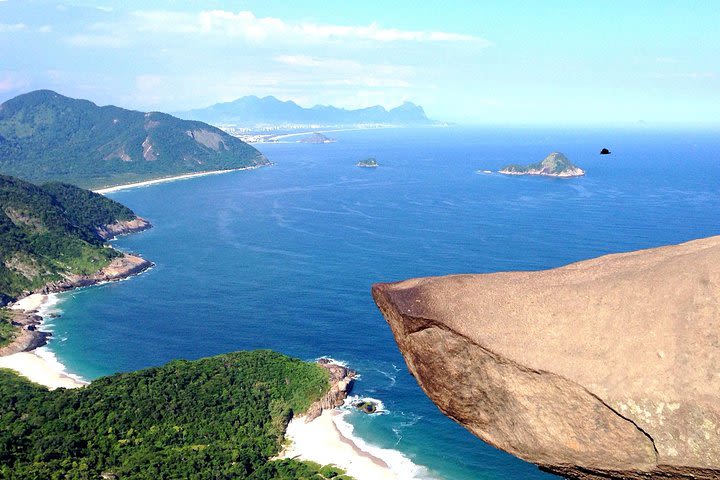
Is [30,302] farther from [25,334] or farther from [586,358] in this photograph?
[586,358]

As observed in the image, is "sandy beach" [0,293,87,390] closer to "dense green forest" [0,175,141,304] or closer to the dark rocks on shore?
"dense green forest" [0,175,141,304]

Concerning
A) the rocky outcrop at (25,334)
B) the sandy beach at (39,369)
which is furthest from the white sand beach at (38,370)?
the rocky outcrop at (25,334)


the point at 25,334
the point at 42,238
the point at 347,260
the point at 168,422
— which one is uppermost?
the point at 42,238

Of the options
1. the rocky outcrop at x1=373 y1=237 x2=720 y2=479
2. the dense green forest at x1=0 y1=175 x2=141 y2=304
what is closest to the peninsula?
the dense green forest at x1=0 y1=175 x2=141 y2=304

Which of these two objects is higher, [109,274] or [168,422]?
[109,274]

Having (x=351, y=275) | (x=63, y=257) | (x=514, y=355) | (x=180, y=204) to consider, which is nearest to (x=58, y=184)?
(x=180, y=204)

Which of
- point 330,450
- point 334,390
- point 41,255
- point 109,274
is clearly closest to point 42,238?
point 41,255

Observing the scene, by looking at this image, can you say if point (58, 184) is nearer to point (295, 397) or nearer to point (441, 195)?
point (441, 195)

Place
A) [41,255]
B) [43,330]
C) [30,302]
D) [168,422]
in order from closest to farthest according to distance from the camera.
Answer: [168,422]
[43,330]
[30,302]
[41,255]
